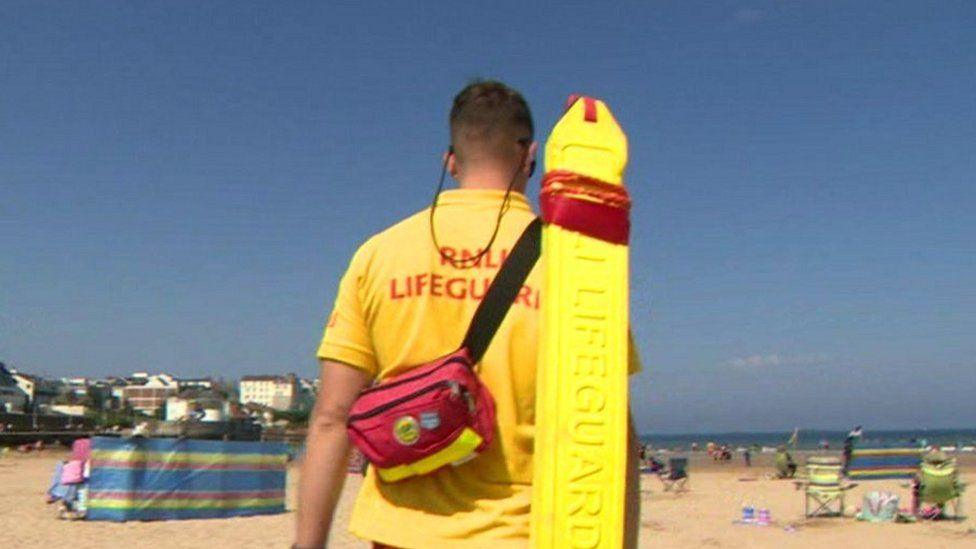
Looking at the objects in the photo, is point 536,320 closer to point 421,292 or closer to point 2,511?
point 421,292

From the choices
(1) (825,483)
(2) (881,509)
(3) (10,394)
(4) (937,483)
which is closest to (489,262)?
(4) (937,483)

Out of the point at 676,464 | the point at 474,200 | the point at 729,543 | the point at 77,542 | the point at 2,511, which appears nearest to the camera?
the point at 474,200

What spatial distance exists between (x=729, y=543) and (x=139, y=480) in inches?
326

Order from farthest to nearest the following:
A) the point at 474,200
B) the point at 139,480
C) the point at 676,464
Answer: the point at 676,464
the point at 139,480
the point at 474,200

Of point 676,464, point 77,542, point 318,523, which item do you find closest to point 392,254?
point 318,523

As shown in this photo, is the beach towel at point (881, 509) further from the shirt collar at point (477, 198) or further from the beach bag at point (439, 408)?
the beach bag at point (439, 408)

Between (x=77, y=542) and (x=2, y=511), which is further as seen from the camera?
(x=2, y=511)

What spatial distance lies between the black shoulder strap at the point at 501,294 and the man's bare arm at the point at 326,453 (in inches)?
10.5

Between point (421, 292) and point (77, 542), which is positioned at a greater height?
point (421, 292)

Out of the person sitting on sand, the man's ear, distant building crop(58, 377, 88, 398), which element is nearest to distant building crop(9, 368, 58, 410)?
distant building crop(58, 377, 88, 398)

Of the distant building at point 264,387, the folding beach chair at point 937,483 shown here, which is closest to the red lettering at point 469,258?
the folding beach chair at point 937,483

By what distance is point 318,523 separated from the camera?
6.85 ft

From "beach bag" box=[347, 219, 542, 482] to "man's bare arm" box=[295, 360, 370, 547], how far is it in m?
0.04

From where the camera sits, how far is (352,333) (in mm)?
A: 2197
